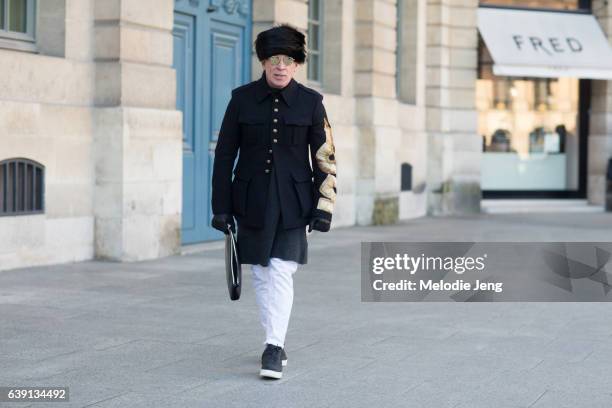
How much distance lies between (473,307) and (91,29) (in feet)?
15.9

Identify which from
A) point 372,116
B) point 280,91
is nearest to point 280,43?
point 280,91

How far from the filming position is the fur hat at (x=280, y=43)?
6.14 meters

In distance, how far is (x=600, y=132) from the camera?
23422mm

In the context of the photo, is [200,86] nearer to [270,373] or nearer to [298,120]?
[298,120]

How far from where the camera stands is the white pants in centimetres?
622

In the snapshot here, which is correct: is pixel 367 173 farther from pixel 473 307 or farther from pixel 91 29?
pixel 473 307

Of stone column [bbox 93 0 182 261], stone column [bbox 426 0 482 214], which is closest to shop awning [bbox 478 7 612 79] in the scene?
stone column [bbox 426 0 482 214]

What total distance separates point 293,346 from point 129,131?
4.80 m

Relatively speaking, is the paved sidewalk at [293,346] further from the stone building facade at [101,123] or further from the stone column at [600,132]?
the stone column at [600,132]

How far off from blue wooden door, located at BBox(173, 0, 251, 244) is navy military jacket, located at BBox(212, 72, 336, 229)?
22.0 feet

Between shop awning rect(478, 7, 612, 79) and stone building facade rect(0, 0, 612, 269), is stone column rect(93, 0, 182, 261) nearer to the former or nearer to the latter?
stone building facade rect(0, 0, 612, 269)

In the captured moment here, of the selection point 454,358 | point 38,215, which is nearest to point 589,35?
point 38,215

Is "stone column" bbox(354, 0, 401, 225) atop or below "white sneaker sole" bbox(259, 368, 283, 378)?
atop

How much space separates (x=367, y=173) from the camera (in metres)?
17.7
